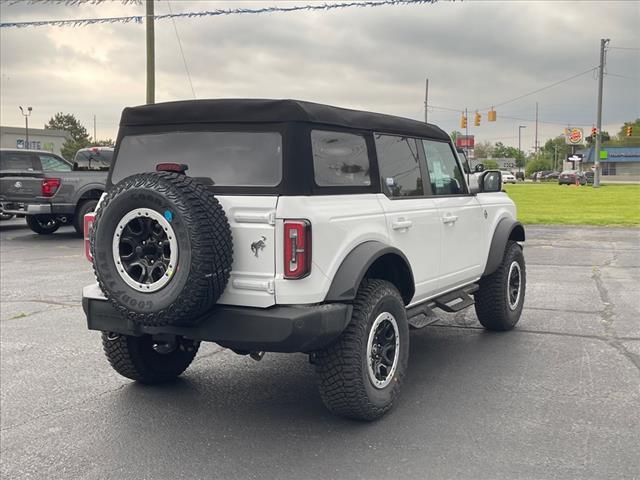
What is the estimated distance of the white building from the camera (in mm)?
63438

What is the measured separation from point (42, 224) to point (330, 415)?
13.3 meters

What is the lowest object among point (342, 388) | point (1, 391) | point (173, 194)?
point (1, 391)

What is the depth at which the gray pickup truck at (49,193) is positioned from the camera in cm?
1403

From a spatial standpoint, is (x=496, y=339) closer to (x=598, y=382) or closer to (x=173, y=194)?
(x=598, y=382)

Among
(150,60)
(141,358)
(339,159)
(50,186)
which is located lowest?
(141,358)

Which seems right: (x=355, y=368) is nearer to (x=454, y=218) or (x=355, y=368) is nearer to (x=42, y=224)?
(x=454, y=218)

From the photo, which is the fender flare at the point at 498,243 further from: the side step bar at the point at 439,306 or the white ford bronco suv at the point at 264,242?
the white ford bronco suv at the point at 264,242


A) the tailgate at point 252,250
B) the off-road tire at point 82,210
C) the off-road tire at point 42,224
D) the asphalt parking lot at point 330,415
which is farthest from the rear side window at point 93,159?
the tailgate at point 252,250

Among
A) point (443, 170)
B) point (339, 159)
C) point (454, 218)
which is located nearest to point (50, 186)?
point (443, 170)

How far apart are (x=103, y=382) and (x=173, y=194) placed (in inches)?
83.8

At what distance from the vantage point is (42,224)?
1568 cm

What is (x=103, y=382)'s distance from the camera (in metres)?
4.93

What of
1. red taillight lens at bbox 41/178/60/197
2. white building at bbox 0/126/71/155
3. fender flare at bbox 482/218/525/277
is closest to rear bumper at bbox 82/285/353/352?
fender flare at bbox 482/218/525/277

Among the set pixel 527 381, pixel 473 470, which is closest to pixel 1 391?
pixel 473 470
